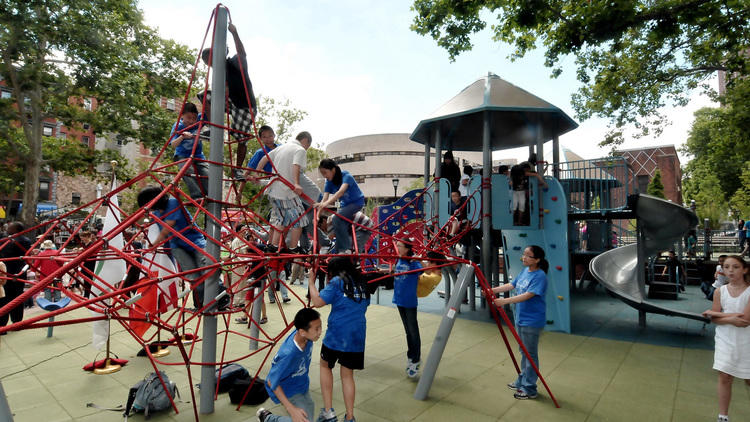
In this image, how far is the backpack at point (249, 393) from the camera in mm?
4371

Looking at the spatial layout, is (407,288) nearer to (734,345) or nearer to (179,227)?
(179,227)

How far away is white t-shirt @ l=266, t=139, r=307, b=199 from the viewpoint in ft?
14.7

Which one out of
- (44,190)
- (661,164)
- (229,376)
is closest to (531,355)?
(229,376)

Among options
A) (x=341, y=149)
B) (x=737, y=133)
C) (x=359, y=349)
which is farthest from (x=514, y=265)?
(x=341, y=149)

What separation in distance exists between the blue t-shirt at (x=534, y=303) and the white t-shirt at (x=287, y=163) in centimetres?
291

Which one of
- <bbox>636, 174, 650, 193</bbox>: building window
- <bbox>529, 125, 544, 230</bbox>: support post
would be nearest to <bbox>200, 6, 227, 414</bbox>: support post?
<bbox>529, 125, 544, 230</bbox>: support post

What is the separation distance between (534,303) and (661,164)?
192 ft

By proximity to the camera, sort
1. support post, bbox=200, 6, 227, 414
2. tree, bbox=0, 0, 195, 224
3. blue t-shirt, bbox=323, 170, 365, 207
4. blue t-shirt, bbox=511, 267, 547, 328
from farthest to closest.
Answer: tree, bbox=0, 0, 195, 224 → blue t-shirt, bbox=323, 170, 365, 207 → blue t-shirt, bbox=511, 267, 547, 328 → support post, bbox=200, 6, 227, 414

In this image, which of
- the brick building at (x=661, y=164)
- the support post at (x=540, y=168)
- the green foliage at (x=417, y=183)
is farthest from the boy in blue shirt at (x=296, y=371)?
the brick building at (x=661, y=164)

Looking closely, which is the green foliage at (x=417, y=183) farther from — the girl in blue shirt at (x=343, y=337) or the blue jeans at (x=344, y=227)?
the girl in blue shirt at (x=343, y=337)

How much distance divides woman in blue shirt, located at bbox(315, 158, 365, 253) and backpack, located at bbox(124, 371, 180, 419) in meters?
2.48

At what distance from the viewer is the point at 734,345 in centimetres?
357

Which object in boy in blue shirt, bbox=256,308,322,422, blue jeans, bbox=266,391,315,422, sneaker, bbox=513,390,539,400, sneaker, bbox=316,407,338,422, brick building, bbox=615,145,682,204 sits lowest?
sneaker, bbox=513,390,539,400

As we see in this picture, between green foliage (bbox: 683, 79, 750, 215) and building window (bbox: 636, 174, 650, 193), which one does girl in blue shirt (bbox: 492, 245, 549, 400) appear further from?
building window (bbox: 636, 174, 650, 193)
